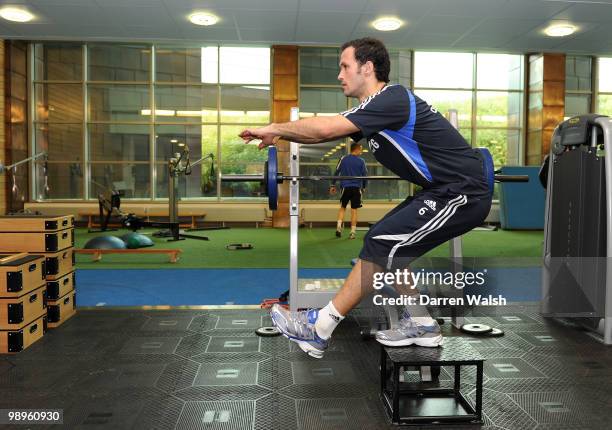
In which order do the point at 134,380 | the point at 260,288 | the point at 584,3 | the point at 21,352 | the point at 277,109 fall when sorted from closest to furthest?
the point at 134,380 → the point at 21,352 → the point at 260,288 → the point at 584,3 → the point at 277,109

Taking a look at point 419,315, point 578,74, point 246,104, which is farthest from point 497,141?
point 419,315

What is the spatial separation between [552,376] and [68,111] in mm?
11226

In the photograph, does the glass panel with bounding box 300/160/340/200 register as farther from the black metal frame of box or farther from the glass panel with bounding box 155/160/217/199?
the black metal frame of box

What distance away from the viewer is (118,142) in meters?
11.5

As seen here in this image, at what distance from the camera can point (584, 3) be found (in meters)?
7.34

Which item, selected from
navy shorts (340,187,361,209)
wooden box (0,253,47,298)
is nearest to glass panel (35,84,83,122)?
navy shorts (340,187,361,209)

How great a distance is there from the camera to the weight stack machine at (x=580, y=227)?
307cm

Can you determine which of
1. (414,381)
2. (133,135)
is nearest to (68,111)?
(133,135)

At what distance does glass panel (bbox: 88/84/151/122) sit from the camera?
448 inches

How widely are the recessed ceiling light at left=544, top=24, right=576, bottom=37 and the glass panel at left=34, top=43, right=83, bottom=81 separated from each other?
30.3 ft

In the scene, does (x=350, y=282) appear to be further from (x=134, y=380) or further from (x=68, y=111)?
(x=68, y=111)

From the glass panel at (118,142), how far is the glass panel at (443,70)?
6107mm

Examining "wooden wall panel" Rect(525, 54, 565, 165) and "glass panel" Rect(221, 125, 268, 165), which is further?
"glass panel" Rect(221, 125, 268, 165)

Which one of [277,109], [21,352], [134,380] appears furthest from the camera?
[277,109]
